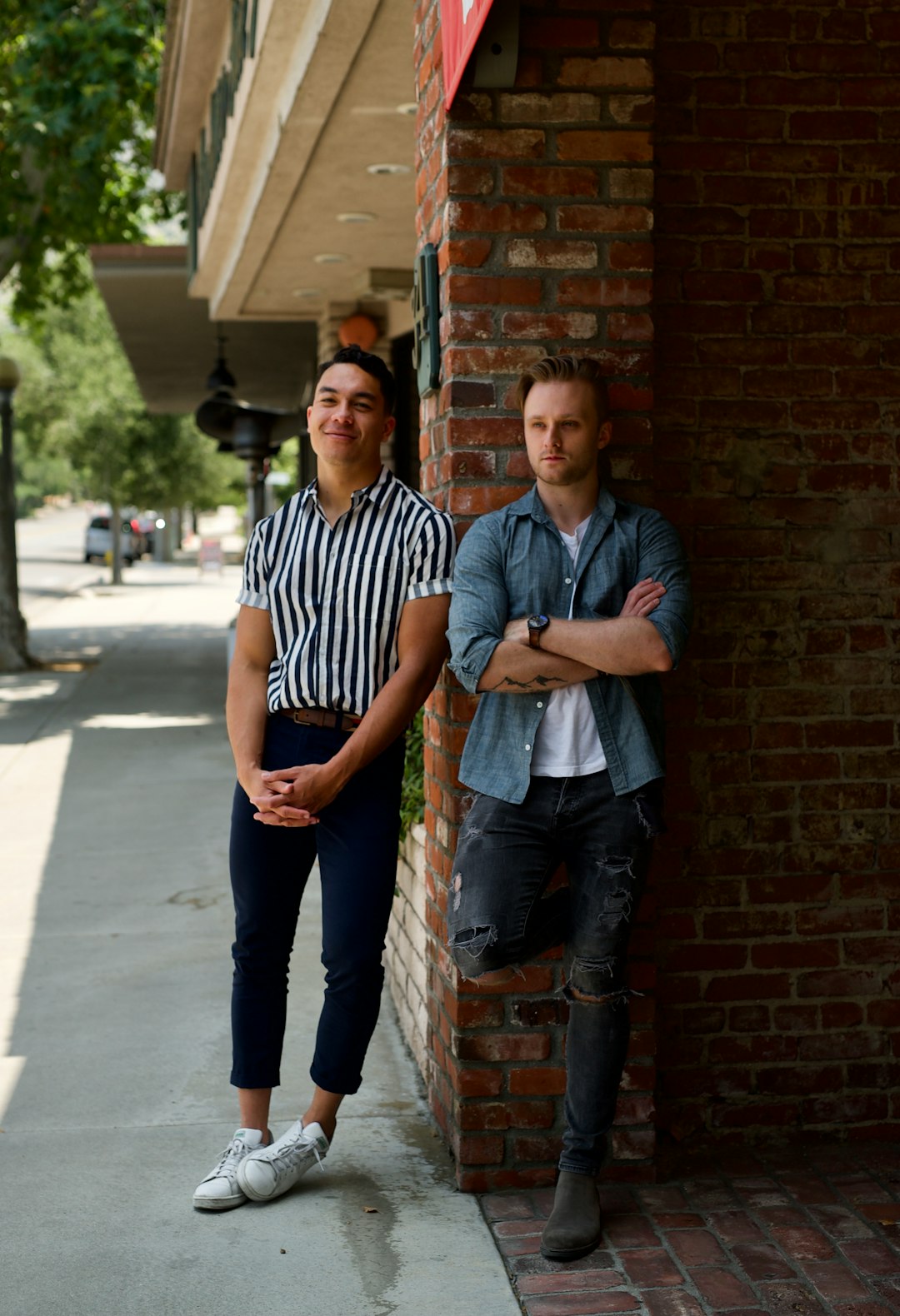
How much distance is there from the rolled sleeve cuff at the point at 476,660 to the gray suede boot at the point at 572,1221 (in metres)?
1.16

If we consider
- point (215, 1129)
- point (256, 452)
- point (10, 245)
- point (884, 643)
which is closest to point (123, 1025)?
point (215, 1129)

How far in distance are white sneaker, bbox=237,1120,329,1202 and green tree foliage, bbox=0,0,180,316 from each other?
1096 cm

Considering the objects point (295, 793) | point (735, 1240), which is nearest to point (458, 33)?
point (295, 793)

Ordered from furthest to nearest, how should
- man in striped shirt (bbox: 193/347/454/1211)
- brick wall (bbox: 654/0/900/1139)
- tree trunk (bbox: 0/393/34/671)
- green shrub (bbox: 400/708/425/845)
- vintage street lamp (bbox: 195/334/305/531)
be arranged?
1. tree trunk (bbox: 0/393/34/671)
2. vintage street lamp (bbox: 195/334/305/531)
3. green shrub (bbox: 400/708/425/845)
4. brick wall (bbox: 654/0/900/1139)
5. man in striped shirt (bbox: 193/347/454/1211)

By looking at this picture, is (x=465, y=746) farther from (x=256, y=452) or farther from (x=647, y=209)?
(x=256, y=452)

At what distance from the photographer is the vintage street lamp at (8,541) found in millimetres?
16094

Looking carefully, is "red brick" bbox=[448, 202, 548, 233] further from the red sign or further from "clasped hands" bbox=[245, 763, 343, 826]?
"clasped hands" bbox=[245, 763, 343, 826]

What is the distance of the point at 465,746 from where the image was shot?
11.0 feet

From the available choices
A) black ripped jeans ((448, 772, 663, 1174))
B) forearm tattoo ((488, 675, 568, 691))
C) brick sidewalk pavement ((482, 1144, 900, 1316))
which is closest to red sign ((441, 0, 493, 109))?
forearm tattoo ((488, 675, 568, 691))

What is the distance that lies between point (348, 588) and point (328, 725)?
0.33 meters

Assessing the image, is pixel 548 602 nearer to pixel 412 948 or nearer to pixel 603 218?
pixel 603 218

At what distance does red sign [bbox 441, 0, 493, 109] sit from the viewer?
9.48ft

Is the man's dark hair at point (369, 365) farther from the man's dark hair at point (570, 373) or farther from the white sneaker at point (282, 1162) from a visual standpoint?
the white sneaker at point (282, 1162)

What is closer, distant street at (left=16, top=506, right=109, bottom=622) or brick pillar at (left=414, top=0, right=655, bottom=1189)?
brick pillar at (left=414, top=0, right=655, bottom=1189)
